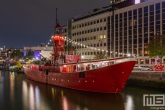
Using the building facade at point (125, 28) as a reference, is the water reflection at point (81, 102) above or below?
below

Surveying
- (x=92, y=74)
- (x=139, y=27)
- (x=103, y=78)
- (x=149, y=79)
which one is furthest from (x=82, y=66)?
(x=139, y=27)

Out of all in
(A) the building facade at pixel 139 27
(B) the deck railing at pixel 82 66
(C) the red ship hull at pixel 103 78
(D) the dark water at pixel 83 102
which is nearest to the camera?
(D) the dark water at pixel 83 102

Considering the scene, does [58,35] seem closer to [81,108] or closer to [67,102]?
[67,102]

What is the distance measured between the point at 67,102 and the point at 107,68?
7322 mm

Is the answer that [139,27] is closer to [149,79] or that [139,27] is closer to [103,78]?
[149,79]

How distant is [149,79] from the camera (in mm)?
37312

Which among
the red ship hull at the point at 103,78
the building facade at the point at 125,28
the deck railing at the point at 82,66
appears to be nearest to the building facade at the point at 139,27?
the building facade at the point at 125,28

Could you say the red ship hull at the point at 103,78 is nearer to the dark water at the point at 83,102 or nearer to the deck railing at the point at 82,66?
the deck railing at the point at 82,66

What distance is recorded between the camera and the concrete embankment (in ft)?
114

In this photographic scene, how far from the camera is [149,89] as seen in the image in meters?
34.5

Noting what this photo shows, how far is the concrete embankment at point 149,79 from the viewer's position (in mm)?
34638

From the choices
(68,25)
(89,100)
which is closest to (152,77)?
(89,100)

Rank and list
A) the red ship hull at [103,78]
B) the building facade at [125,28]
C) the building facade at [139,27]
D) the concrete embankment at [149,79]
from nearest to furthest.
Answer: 1. the red ship hull at [103,78]
2. the concrete embankment at [149,79]
3. the building facade at [139,27]
4. the building facade at [125,28]

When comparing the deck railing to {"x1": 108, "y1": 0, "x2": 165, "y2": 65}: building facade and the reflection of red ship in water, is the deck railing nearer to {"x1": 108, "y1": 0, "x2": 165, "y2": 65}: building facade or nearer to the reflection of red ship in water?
the reflection of red ship in water
